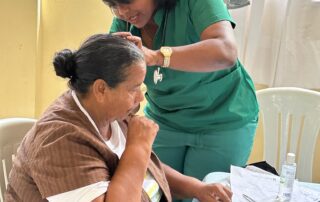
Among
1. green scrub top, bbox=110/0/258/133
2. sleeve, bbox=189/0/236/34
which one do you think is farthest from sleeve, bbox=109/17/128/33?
sleeve, bbox=189/0/236/34

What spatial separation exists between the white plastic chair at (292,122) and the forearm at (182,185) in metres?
0.77

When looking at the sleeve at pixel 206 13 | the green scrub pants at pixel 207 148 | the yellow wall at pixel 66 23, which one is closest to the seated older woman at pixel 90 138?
the sleeve at pixel 206 13

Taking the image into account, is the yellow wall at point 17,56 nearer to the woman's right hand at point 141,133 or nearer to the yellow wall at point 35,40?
the yellow wall at point 35,40

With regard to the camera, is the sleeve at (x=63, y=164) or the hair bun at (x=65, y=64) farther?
the hair bun at (x=65, y=64)

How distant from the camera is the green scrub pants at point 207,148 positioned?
1.66 m

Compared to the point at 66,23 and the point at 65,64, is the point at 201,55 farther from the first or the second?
the point at 66,23

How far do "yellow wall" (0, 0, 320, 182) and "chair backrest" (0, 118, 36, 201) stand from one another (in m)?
0.64

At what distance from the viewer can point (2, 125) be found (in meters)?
1.37

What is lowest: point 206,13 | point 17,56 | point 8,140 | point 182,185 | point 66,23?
point 182,185

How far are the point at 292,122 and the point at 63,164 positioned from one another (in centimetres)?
139

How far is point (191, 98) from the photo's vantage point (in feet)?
5.40

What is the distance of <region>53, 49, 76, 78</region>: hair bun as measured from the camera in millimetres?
1122

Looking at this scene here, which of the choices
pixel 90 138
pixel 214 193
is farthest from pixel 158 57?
pixel 214 193

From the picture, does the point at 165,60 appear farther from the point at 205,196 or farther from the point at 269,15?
the point at 269,15
